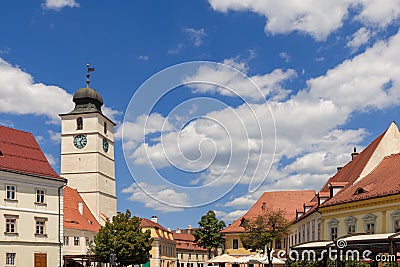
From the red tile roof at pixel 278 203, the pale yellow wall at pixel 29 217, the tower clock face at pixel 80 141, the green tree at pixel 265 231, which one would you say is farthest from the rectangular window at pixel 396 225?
the tower clock face at pixel 80 141

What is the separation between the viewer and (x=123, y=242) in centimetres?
4884

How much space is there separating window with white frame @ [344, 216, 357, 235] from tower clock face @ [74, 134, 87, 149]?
45.8 m

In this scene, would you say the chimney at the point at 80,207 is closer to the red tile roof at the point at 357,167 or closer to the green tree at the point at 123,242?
the green tree at the point at 123,242

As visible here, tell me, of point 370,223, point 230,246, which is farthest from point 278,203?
point 370,223

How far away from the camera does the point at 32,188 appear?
134 ft

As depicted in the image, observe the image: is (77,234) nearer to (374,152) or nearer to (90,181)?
(90,181)

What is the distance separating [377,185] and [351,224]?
10.4ft

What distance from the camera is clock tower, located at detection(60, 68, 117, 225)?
72.7 meters

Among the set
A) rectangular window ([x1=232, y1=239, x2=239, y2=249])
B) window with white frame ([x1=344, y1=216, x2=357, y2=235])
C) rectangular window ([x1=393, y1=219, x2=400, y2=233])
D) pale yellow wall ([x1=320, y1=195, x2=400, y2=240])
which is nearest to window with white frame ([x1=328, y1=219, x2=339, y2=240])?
pale yellow wall ([x1=320, y1=195, x2=400, y2=240])

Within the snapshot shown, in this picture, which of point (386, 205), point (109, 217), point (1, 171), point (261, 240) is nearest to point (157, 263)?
point (109, 217)

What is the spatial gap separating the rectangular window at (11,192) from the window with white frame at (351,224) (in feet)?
75.0

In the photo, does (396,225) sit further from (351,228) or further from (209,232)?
(209,232)

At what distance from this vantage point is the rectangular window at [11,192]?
39106mm

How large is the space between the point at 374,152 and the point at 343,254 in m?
15.0
